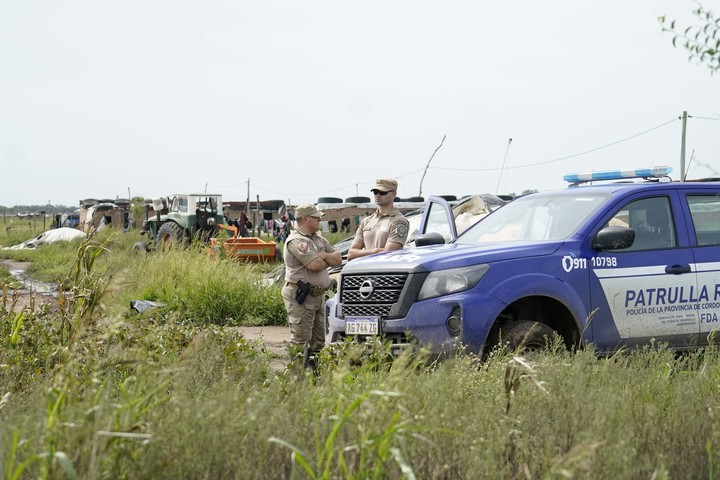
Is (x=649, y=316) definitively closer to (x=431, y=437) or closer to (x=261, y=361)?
(x=261, y=361)

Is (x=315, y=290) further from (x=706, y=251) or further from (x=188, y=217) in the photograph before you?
(x=188, y=217)

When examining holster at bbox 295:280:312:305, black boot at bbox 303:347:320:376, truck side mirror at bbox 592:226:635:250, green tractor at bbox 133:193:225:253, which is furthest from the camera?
green tractor at bbox 133:193:225:253

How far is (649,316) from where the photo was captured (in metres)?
7.74

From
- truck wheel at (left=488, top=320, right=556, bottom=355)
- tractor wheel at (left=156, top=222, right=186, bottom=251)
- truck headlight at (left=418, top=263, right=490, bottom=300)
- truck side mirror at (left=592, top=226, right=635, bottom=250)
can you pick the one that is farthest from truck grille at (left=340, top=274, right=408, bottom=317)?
tractor wheel at (left=156, top=222, right=186, bottom=251)

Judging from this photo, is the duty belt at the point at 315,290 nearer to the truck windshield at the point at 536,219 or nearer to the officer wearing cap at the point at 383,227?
the officer wearing cap at the point at 383,227

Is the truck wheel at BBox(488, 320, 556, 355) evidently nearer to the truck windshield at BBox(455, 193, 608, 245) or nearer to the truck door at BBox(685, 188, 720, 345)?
the truck windshield at BBox(455, 193, 608, 245)

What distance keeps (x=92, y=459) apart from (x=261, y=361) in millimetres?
3922

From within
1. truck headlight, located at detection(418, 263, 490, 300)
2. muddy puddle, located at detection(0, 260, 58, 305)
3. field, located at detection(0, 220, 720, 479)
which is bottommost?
muddy puddle, located at detection(0, 260, 58, 305)

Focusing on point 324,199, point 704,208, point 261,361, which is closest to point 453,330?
point 261,361

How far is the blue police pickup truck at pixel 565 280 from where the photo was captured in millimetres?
7250

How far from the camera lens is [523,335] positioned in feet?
23.5

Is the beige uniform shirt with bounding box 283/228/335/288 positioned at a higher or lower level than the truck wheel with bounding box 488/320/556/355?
higher

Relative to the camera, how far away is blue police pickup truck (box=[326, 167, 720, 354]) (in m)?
7.25

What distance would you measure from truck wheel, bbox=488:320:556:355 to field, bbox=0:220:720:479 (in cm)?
22
